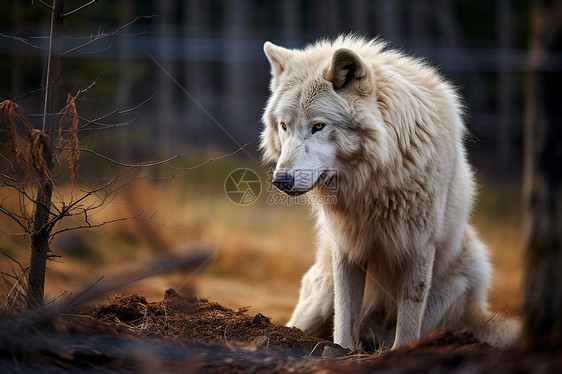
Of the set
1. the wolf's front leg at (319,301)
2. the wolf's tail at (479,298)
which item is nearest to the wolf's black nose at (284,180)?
the wolf's front leg at (319,301)

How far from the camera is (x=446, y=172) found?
3738 mm

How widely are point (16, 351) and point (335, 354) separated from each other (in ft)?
6.35

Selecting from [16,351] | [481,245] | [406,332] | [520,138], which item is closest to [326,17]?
[520,138]

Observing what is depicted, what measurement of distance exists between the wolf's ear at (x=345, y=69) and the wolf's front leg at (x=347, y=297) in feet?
4.38

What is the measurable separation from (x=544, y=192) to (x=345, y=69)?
6.49ft

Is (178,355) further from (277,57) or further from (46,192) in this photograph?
(277,57)

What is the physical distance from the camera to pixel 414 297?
3777 millimetres

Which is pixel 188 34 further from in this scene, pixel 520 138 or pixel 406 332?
pixel 406 332

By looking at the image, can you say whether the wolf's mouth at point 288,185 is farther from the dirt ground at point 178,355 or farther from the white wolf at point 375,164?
the dirt ground at point 178,355

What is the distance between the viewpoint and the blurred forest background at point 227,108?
5.25 meters

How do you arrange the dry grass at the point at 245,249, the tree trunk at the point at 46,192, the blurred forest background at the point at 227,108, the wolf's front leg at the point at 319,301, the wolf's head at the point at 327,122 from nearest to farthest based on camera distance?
the tree trunk at the point at 46,192
the wolf's head at the point at 327,122
the wolf's front leg at the point at 319,301
the blurred forest background at the point at 227,108
the dry grass at the point at 245,249

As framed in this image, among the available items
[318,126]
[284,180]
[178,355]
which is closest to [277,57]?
Answer: [318,126]

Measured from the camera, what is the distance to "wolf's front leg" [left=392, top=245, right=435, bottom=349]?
3758mm

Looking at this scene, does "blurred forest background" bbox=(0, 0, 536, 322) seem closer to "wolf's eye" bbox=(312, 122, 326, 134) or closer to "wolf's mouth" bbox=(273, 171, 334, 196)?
"wolf's mouth" bbox=(273, 171, 334, 196)
